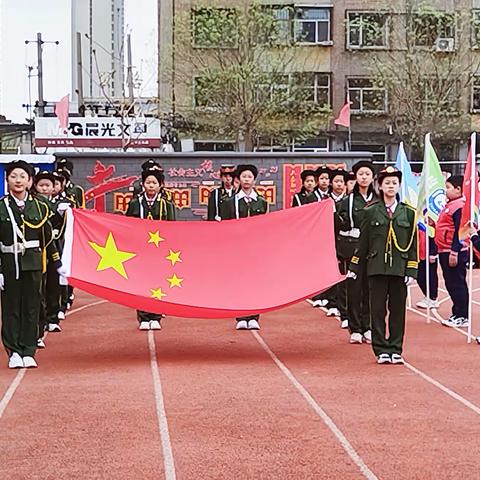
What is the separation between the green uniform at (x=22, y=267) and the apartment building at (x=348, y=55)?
24385mm

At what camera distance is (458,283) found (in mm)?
11523

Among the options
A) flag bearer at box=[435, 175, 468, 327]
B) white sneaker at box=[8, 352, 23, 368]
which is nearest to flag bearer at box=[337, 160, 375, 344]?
flag bearer at box=[435, 175, 468, 327]

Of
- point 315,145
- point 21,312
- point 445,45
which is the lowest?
point 21,312

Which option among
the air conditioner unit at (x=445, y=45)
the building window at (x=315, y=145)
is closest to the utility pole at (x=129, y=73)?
the building window at (x=315, y=145)

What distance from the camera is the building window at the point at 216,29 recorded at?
31.6m

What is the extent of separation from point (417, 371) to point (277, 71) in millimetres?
24513

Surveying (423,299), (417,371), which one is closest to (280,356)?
(417,371)

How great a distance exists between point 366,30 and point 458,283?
80.5 feet

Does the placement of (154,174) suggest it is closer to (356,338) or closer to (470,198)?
(356,338)

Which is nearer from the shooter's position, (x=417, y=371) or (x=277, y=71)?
(x=417, y=371)

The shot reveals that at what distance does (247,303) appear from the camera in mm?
9250

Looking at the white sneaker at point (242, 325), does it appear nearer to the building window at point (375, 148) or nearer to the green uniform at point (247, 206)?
the green uniform at point (247, 206)

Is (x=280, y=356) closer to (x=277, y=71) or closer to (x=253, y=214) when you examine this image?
(x=253, y=214)

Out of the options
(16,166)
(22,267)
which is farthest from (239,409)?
(16,166)
